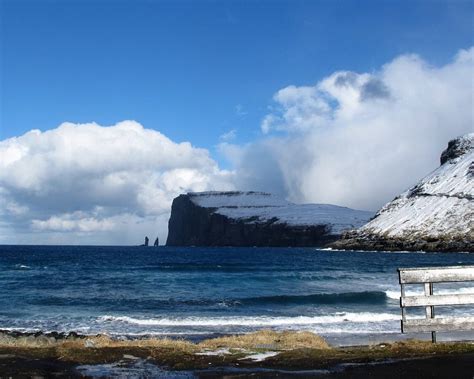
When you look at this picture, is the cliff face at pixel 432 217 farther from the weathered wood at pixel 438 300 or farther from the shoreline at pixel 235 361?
the shoreline at pixel 235 361

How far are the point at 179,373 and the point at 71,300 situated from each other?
1044 inches

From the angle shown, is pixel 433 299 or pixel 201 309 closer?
pixel 433 299

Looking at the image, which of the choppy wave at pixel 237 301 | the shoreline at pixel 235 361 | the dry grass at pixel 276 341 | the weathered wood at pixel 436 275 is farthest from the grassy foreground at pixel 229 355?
the choppy wave at pixel 237 301

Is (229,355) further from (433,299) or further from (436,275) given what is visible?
(436,275)

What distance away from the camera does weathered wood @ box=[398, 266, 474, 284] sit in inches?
490

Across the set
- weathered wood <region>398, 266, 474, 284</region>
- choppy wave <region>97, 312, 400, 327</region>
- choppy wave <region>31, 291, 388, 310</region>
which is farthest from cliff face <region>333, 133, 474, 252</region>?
weathered wood <region>398, 266, 474, 284</region>

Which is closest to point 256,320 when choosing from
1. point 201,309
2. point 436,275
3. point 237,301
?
point 201,309

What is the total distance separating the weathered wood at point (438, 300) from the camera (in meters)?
12.7

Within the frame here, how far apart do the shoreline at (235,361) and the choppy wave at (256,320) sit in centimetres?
1140

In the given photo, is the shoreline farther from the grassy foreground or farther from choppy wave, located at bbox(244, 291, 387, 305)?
choppy wave, located at bbox(244, 291, 387, 305)

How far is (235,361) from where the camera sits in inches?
454

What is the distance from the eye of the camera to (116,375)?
10.2 meters

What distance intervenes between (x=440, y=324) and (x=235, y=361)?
202 inches

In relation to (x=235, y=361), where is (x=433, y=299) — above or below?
above
